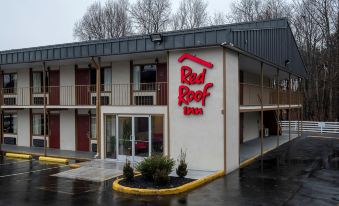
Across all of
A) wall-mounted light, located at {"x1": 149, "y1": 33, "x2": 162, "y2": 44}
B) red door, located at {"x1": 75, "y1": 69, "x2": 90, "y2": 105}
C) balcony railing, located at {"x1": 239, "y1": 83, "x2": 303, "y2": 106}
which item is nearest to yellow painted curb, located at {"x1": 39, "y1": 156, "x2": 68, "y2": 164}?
red door, located at {"x1": 75, "y1": 69, "x2": 90, "y2": 105}

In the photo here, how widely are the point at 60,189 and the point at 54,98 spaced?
32.7 feet

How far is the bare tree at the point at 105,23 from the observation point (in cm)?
5384

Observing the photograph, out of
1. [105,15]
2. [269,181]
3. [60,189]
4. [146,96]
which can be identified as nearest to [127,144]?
[146,96]

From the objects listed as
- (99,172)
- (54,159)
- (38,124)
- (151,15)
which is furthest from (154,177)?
(151,15)

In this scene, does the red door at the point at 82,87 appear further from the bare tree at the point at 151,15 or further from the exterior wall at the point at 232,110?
the bare tree at the point at 151,15

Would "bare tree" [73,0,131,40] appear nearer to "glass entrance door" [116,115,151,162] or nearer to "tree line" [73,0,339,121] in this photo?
"tree line" [73,0,339,121]

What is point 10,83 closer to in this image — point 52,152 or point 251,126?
point 52,152

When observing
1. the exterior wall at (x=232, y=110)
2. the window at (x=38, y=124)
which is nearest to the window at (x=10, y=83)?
the window at (x=38, y=124)

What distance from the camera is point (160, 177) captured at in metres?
11.3

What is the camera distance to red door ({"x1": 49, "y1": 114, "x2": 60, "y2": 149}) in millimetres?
20531

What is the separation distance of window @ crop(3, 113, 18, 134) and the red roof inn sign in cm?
1314

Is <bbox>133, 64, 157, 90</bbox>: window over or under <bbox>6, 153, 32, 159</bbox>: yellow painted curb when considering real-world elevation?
over

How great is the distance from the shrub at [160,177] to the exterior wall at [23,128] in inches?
514

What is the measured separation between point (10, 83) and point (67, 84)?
4802 mm
